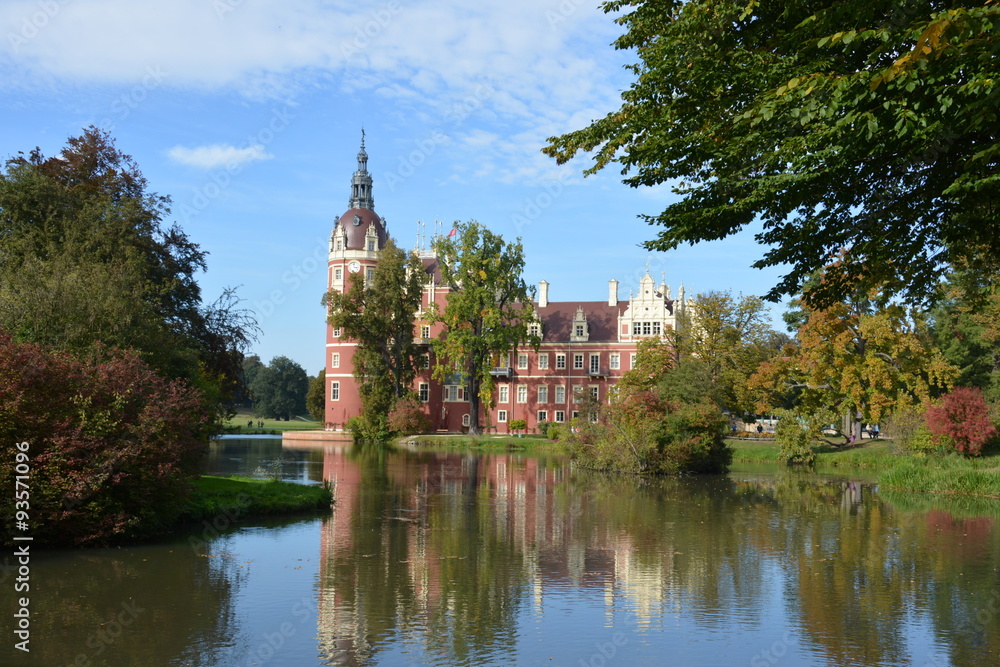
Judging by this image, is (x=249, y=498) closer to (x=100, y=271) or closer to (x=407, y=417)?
(x=100, y=271)

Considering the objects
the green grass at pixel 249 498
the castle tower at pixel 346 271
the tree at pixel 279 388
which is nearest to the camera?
the green grass at pixel 249 498

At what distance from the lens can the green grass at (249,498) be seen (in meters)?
18.6

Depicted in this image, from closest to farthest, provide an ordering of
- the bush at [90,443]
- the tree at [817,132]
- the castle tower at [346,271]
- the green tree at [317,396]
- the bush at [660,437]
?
the tree at [817,132]
the bush at [90,443]
the bush at [660,437]
the castle tower at [346,271]
the green tree at [317,396]

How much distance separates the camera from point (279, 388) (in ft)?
388

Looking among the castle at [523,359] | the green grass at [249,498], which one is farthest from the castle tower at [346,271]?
the green grass at [249,498]

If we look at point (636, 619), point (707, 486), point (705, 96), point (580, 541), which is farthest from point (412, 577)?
point (707, 486)

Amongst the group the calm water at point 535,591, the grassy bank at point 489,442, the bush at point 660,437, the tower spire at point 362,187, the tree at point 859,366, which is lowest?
the calm water at point 535,591

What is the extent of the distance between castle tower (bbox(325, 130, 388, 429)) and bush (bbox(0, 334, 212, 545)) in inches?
1917

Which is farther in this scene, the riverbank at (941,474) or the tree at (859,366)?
the tree at (859,366)

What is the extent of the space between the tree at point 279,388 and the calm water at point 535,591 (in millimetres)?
99276

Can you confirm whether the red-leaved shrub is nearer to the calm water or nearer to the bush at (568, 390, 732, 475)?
the bush at (568, 390, 732, 475)

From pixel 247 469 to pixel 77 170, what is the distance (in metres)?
12.2

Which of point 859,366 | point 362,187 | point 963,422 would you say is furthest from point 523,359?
point 963,422

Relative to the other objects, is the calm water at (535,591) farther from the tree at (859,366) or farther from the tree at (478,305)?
the tree at (478,305)
